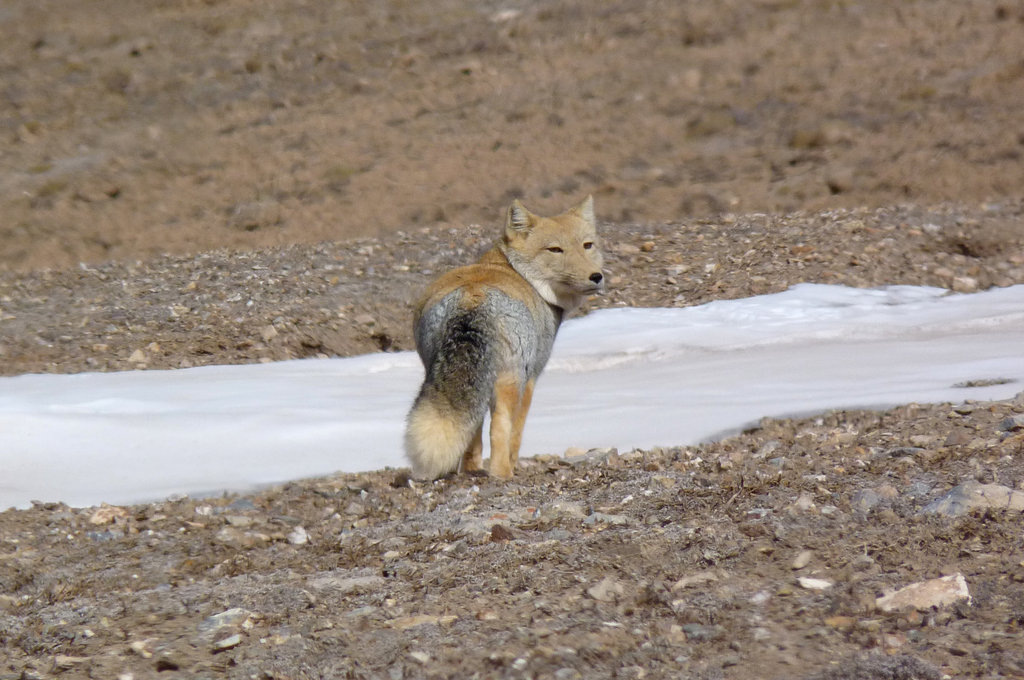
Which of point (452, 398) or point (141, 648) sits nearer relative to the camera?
point (141, 648)

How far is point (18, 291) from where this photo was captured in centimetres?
1478

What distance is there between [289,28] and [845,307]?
22776mm

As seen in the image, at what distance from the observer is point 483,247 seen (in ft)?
50.1

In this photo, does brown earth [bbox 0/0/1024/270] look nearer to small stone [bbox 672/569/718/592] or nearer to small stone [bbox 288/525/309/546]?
small stone [bbox 288/525/309/546]

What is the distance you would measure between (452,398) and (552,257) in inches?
65.5

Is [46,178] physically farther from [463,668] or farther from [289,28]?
[463,668]

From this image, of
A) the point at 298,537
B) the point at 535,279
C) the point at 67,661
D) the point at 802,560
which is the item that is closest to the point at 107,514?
the point at 298,537

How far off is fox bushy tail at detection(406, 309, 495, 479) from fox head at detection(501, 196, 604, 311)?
1158mm

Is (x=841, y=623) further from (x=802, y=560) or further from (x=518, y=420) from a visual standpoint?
(x=518, y=420)

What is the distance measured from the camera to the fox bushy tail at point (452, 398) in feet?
19.4

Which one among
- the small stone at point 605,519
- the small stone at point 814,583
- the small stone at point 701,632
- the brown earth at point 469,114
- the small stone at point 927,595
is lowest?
the small stone at point 701,632

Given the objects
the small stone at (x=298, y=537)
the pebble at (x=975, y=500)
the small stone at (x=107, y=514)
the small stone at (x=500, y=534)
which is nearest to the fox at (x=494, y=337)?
the small stone at (x=298, y=537)

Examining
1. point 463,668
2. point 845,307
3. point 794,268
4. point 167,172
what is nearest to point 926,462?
point 463,668

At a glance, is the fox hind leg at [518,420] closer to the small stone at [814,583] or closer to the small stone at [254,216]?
the small stone at [814,583]
